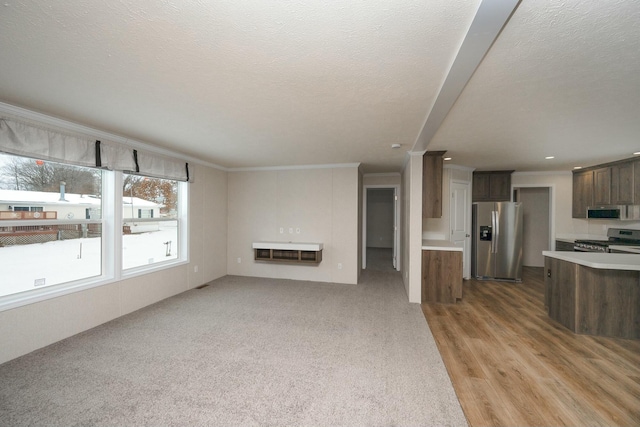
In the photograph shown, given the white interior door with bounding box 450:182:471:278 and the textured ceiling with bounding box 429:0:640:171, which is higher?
the textured ceiling with bounding box 429:0:640:171

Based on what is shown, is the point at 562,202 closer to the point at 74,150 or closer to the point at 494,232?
the point at 494,232

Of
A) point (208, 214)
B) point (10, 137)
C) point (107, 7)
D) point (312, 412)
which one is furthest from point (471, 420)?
point (208, 214)

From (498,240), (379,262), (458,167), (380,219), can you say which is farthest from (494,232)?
(380,219)

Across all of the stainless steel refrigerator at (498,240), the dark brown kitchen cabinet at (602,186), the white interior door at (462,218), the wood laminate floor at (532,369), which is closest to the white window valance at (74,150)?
the wood laminate floor at (532,369)

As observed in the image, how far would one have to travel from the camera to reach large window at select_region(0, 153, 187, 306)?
7.68ft

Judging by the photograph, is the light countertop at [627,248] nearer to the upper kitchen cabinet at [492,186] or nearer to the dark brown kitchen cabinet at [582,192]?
the dark brown kitchen cabinet at [582,192]

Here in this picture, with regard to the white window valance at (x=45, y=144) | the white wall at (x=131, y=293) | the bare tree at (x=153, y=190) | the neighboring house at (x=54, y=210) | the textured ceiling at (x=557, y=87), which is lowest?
the white wall at (x=131, y=293)

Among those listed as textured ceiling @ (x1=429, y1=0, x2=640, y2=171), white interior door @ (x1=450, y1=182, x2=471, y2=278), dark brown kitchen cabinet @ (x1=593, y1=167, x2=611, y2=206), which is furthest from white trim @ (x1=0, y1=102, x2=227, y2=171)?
dark brown kitchen cabinet @ (x1=593, y1=167, x2=611, y2=206)

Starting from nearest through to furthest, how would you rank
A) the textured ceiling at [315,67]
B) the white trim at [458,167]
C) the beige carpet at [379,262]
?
the textured ceiling at [315,67], the white trim at [458,167], the beige carpet at [379,262]

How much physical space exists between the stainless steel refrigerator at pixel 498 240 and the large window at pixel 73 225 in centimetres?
603

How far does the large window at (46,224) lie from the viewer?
2312 mm

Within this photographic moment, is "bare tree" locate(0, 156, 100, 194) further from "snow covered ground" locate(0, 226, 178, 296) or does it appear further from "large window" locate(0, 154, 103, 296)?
"snow covered ground" locate(0, 226, 178, 296)

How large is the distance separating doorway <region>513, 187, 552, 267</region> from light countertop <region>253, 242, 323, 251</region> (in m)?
5.26

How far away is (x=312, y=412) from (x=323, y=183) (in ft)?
12.5
